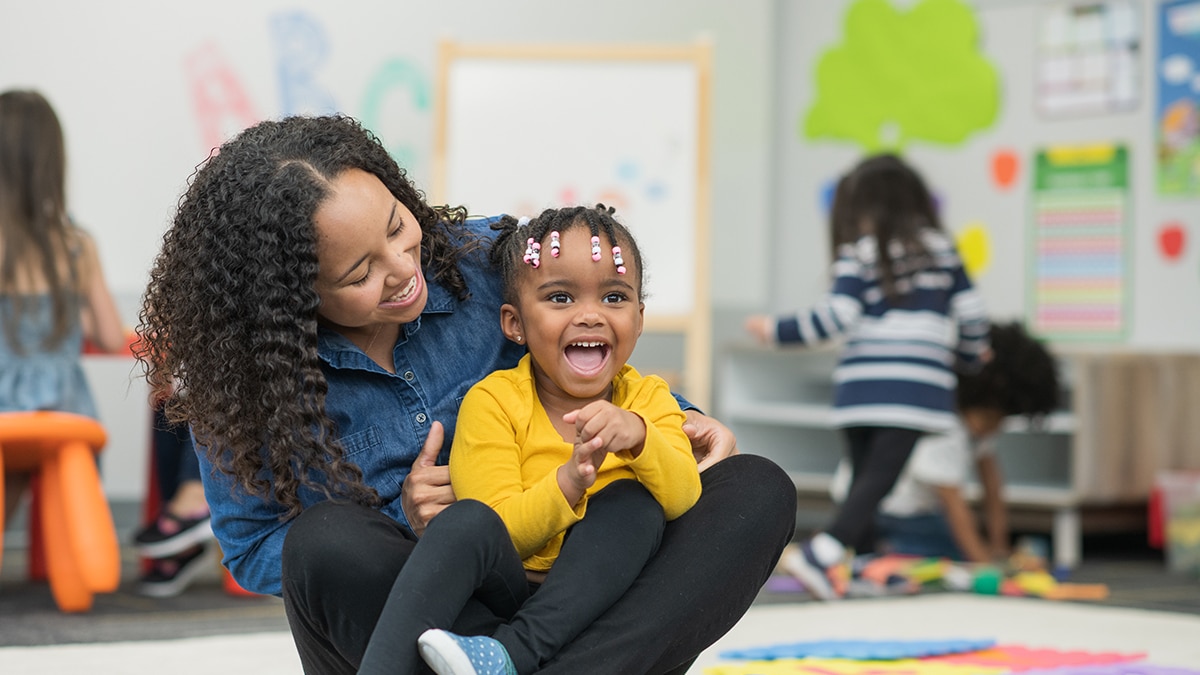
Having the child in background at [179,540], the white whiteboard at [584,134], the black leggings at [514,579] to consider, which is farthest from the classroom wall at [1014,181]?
the black leggings at [514,579]

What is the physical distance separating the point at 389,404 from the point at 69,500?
1.42 m

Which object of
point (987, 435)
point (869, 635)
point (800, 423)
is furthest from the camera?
point (800, 423)

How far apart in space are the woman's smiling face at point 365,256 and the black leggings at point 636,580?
0.19 metres

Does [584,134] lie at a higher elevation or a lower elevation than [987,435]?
higher

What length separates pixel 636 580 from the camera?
48.1 inches

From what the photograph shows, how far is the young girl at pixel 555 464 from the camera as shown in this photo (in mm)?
1102

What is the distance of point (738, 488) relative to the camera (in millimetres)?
1285

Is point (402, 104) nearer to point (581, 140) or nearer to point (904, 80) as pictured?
point (581, 140)

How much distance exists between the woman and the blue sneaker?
9 centimetres

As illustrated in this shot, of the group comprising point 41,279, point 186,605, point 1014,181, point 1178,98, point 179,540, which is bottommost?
point 186,605

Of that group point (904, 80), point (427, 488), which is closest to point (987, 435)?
point (904, 80)

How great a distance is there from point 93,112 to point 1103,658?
9.61 feet

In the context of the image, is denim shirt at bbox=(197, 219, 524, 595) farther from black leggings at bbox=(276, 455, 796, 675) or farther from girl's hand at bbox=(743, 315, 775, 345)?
girl's hand at bbox=(743, 315, 775, 345)

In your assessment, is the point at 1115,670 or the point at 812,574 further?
the point at 812,574
